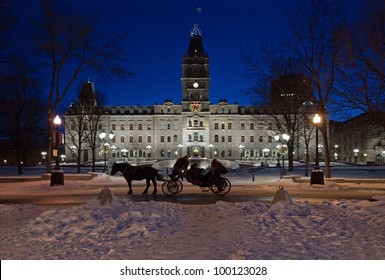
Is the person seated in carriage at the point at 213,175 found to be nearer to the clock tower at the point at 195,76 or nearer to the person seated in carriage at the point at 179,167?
the person seated in carriage at the point at 179,167

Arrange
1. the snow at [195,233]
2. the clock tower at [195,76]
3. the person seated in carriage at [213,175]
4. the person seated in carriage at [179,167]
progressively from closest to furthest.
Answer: the snow at [195,233] → the person seated in carriage at [213,175] → the person seated in carriage at [179,167] → the clock tower at [195,76]

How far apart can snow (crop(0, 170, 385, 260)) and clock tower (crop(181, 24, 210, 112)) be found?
96204mm

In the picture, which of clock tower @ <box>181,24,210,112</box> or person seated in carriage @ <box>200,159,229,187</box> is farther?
clock tower @ <box>181,24,210,112</box>

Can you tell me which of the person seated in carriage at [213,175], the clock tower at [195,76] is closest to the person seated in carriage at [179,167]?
the person seated in carriage at [213,175]

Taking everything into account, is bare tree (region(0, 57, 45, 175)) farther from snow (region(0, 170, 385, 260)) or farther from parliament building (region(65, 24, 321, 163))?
parliament building (region(65, 24, 321, 163))

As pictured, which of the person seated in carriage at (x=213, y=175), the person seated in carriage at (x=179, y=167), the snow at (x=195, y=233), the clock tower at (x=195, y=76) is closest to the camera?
the snow at (x=195, y=233)

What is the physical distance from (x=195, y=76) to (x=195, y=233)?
101 meters

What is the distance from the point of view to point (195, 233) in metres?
8.66

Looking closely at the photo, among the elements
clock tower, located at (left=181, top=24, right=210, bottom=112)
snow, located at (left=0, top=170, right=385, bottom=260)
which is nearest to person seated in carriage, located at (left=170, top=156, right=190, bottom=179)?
snow, located at (left=0, top=170, right=385, bottom=260)

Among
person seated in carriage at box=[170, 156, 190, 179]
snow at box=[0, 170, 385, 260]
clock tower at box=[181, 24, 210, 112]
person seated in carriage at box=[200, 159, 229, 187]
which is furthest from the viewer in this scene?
clock tower at box=[181, 24, 210, 112]

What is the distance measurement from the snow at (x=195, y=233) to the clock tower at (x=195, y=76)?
3788 inches

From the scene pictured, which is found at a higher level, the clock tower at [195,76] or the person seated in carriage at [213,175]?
the clock tower at [195,76]

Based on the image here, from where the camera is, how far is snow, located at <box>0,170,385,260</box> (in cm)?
695

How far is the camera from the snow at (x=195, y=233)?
695 centimetres
